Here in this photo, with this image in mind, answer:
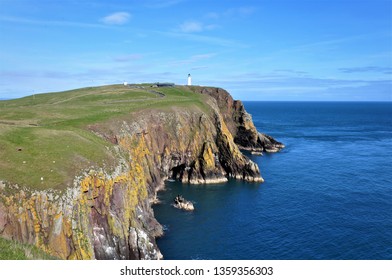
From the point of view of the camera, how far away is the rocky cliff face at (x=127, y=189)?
107 ft

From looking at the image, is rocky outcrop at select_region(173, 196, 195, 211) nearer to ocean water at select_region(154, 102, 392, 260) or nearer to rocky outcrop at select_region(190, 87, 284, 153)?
ocean water at select_region(154, 102, 392, 260)

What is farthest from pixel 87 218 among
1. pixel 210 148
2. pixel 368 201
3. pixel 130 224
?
pixel 368 201

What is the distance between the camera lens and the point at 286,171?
93.8 metres

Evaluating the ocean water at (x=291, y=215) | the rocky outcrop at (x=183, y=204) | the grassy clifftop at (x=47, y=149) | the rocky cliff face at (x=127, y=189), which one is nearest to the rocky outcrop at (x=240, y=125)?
the ocean water at (x=291, y=215)

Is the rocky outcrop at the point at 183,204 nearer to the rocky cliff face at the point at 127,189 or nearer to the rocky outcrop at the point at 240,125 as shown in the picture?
the rocky cliff face at the point at 127,189

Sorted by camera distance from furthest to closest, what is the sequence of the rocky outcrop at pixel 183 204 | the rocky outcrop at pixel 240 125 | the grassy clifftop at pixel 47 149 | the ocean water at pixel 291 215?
the rocky outcrop at pixel 240 125
the rocky outcrop at pixel 183 204
the ocean water at pixel 291 215
the grassy clifftop at pixel 47 149

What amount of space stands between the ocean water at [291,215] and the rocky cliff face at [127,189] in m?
5.08

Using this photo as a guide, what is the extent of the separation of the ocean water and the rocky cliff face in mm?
5081

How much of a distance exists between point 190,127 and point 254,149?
43324 millimetres

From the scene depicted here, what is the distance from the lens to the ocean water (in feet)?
160

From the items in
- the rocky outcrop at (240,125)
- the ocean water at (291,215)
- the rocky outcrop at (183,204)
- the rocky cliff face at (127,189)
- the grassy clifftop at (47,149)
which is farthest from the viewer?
the rocky outcrop at (240,125)

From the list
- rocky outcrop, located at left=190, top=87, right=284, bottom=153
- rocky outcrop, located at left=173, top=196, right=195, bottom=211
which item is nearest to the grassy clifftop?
rocky outcrop, located at left=173, top=196, right=195, bottom=211

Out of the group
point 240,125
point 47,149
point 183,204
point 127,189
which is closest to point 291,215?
point 183,204

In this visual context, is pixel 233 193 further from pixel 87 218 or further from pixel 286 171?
pixel 87 218
